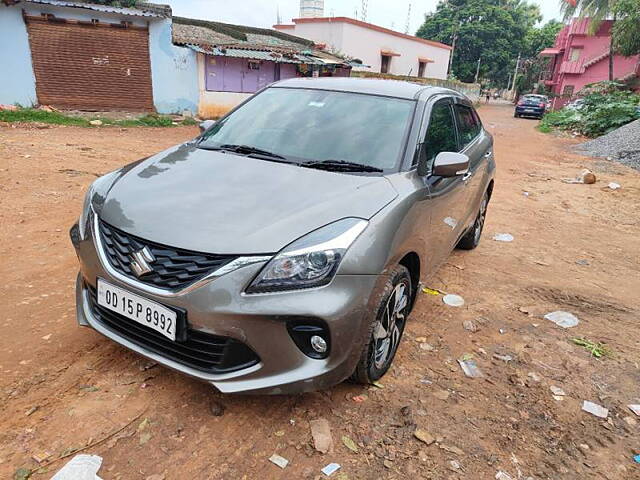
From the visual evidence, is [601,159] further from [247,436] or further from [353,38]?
[353,38]

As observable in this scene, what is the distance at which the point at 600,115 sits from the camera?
1861 centimetres

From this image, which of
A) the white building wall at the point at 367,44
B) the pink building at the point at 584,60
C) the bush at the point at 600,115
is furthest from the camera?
the pink building at the point at 584,60

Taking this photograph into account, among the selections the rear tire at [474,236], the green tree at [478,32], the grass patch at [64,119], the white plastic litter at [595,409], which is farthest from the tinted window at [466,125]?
the green tree at [478,32]

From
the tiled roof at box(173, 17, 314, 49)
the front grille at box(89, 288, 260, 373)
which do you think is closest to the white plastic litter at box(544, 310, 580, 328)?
the front grille at box(89, 288, 260, 373)

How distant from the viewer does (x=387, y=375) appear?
2631 millimetres

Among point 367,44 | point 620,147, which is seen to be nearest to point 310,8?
point 367,44

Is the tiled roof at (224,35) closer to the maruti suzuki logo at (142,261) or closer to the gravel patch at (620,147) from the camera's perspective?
the gravel patch at (620,147)

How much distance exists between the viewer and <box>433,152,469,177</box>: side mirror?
8.81 feet

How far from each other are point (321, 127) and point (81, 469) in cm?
223

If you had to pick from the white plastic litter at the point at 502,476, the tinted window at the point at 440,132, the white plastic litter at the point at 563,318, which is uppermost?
the tinted window at the point at 440,132

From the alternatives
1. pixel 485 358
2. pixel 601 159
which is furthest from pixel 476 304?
pixel 601 159

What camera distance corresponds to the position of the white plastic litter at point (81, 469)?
1826 mm

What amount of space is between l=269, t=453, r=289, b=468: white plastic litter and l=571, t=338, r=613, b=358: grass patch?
2.28 metres

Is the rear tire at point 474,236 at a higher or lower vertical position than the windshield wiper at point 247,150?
lower
